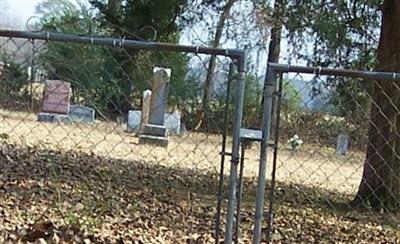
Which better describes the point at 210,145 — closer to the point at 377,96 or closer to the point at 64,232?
the point at 377,96

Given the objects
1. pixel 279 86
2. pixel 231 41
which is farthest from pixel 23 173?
pixel 231 41

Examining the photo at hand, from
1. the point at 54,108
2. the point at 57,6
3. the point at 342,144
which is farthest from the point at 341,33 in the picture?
the point at 57,6

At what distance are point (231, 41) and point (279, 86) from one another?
48.7 feet

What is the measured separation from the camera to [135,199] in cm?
573

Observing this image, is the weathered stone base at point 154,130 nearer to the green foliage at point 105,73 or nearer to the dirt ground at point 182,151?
the dirt ground at point 182,151

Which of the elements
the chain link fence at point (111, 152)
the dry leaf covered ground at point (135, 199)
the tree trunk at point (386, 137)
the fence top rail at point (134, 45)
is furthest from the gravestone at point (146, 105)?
the fence top rail at point (134, 45)

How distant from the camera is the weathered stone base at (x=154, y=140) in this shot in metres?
12.1

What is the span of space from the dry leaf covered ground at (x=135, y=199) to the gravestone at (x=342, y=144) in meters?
2.85

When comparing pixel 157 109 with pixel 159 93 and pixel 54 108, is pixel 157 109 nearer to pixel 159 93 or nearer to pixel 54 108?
pixel 159 93

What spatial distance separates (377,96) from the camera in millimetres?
6570

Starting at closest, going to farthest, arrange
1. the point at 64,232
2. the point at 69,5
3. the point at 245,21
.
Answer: the point at 64,232 < the point at 245,21 < the point at 69,5

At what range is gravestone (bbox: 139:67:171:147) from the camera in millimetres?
12000

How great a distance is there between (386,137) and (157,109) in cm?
690

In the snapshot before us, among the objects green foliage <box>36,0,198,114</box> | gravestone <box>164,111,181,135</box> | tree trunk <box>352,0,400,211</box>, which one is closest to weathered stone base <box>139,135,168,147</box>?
green foliage <box>36,0,198,114</box>
